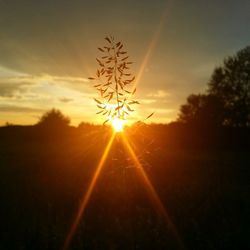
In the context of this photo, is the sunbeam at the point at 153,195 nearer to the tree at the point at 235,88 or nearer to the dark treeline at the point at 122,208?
the dark treeline at the point at 122,208

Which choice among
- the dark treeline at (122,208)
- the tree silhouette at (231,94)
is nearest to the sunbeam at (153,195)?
the dark treeline at (122,208)

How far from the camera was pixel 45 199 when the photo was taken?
1347cm

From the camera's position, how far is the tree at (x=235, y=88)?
6931cm

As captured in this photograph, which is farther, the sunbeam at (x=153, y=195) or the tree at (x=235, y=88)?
the tree at (x=235, y=88)

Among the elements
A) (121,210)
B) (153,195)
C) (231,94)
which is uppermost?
(231,94)

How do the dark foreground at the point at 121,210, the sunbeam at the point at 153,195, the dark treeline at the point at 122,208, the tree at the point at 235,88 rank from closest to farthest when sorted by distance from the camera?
the sunbeam at the point at 153,195 < the dark treeline at the point at 122,208 < the dark foreground at the point at 121,210 < the tree at the point at 235,88

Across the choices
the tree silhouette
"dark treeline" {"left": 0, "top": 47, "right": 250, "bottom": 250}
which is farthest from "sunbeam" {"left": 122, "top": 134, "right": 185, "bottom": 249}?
the tree silhouette

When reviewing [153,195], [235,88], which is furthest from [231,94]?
[153,195]

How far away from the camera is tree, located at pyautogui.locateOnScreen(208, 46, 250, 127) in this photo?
69312mm

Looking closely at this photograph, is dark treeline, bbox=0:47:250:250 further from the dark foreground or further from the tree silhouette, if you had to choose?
the tree silhouette

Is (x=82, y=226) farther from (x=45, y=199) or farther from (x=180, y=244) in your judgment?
(x=45, y=199)

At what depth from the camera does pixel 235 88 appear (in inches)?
2798

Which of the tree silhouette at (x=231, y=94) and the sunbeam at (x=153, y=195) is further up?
the tree silhouette at (x=231, y=94)

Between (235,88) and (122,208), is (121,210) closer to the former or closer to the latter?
(122,208)
